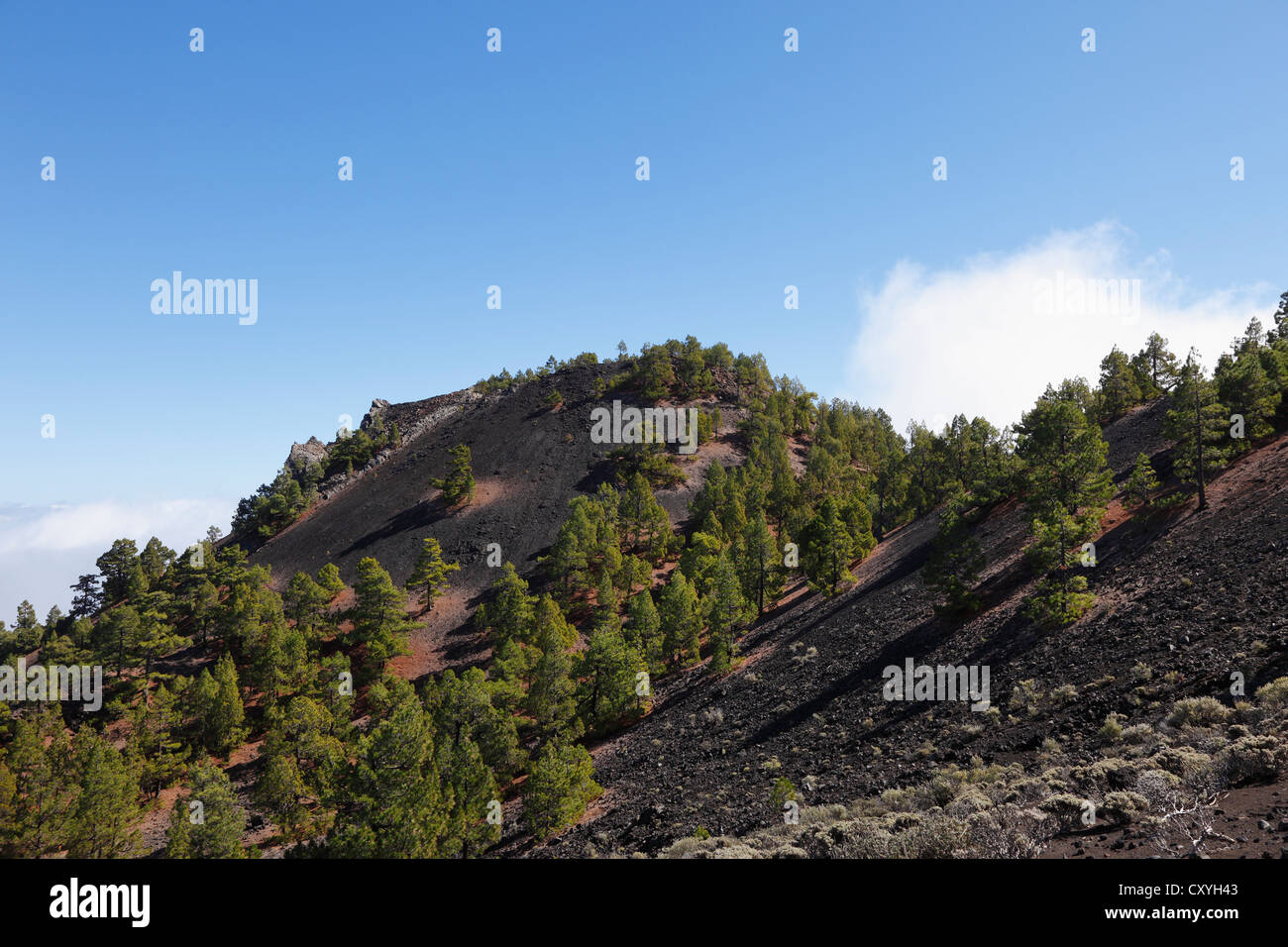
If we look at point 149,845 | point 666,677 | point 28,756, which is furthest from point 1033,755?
point 28,756

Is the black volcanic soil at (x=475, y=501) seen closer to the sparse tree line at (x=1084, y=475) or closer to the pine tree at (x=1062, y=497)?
the sparse tree line at (x=1084, y=475)

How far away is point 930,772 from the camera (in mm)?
26109

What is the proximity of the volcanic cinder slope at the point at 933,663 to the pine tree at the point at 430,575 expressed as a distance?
36.1 ft

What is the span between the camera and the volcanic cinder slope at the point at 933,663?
26469 millimetres

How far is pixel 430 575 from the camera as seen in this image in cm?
8300

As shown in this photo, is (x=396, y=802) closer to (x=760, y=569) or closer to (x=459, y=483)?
(x=760, y=569)

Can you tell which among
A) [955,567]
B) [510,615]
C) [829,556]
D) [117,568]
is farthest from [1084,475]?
[117,568]

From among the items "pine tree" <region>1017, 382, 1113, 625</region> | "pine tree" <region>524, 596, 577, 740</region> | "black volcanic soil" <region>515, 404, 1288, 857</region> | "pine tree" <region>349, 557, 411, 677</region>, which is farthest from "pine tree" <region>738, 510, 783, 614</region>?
"pine tree" <region>349, 557, 411, 677</region>

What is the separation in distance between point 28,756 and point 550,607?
3999cm

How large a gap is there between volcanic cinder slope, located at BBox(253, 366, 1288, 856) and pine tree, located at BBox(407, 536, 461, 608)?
11.0 m

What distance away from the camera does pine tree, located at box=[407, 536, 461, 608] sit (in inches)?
3273

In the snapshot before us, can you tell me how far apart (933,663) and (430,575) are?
6576cm

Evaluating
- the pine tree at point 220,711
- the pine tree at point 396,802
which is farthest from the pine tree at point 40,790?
the pine tree at point 396,802
